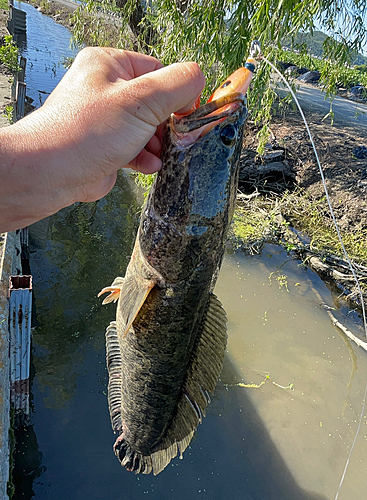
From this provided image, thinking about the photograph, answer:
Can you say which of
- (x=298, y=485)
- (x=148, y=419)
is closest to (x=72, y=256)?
(x=148, y=419)

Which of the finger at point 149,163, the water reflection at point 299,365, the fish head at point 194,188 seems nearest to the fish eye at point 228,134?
the fish head at point 194,188

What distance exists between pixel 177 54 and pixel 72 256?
3.64 metres

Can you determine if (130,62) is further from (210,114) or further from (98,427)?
(98,427)

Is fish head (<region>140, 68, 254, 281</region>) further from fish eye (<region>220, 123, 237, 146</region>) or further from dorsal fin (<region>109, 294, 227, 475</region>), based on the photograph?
dorsal fin (<region>109, 294, 227, 475</region>)

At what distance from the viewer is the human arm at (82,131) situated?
1.19 metres

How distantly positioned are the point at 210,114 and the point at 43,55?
21.8 metres

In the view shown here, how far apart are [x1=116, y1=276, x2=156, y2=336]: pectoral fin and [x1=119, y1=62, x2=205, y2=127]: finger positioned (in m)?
0.83

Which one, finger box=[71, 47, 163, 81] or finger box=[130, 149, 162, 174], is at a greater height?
finger box=[71, 47, 163, 81]

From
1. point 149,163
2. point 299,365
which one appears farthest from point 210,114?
point 299,365

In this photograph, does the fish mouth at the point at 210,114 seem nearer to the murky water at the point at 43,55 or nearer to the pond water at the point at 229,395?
the pond water at the point at 229,395

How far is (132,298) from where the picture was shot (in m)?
1.82

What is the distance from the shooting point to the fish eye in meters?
1.54

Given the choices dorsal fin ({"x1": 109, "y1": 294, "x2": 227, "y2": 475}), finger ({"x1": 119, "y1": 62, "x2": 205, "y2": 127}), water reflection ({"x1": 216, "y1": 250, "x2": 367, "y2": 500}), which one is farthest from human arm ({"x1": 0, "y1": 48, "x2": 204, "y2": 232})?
water reflection ({"x1": 216, "y1": 250, "x2": 367, "y2": 500})

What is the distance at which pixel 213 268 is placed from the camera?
73.8 inches
